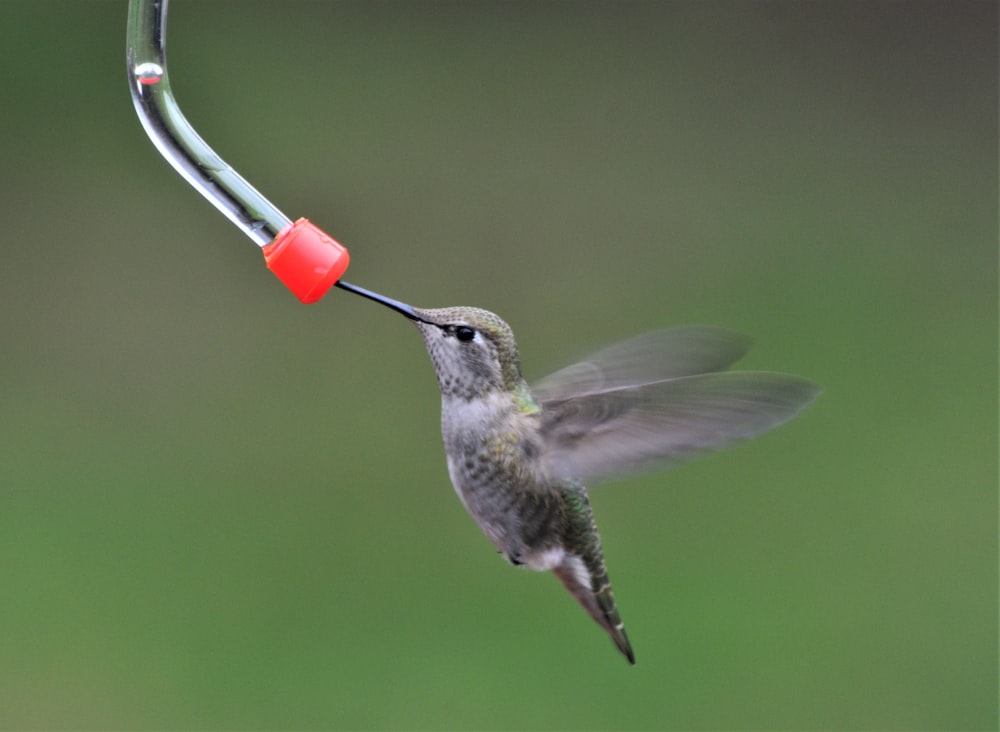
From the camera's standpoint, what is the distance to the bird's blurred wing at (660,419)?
1.39 m

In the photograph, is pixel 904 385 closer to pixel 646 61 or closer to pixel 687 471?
pixel 687 471

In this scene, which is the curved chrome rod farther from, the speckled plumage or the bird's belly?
the bird's belly

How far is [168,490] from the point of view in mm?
4805

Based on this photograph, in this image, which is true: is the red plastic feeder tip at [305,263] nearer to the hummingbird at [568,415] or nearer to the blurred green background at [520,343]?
the hummingbird at [568,415]

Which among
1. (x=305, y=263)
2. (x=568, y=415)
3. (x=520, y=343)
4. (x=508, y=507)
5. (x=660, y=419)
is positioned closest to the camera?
(x=305, y=263)

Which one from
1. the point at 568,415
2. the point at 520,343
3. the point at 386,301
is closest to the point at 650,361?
the point at 568,415

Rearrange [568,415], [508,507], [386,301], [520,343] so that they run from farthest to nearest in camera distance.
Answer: [520,343] < [508,507] < [568,415] < [386,301]

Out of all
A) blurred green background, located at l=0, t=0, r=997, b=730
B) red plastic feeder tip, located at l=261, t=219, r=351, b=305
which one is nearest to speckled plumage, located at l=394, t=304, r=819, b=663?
red plastic feeder tip, located at l=261, t=219, r=351, b=305

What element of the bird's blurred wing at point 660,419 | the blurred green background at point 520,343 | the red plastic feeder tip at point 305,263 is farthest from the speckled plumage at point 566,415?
the blurred green background at point 520,343

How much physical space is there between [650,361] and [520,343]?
3523 millimetres

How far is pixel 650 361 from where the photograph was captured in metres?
1.76

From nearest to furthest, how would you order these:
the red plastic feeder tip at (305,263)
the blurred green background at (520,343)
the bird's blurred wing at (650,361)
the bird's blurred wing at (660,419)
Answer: the red plastic feeder tip at (305,263)
the bird's blurred wing at (660,419)
the bird's blurred wing at (650,361)
the blurred green background at (520,343)

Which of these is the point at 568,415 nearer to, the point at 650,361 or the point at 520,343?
the point at 650,361

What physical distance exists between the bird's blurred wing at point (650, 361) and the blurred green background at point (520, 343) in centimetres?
234
